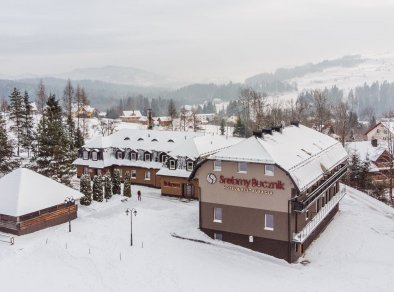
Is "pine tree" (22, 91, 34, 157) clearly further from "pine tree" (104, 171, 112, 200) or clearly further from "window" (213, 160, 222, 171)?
"window" (213, 160, 222, 171)

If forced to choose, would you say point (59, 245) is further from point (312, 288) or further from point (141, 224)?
point (312, 288)

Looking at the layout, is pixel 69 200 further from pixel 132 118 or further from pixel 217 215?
pixel 132 118

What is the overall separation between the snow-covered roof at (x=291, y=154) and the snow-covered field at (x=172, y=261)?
7.19 metres

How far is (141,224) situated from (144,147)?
20516mm

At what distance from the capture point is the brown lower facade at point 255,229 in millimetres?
36656

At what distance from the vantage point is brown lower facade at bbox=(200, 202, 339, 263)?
36.7 metres

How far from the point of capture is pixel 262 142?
38.6 m

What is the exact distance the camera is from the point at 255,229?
38.0 meters

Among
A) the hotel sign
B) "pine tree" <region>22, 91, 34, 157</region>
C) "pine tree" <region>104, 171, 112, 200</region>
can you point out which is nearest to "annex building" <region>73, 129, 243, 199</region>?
"pine tree" <region>104, 171, 112, 200</region>

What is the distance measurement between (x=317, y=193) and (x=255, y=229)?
781cm

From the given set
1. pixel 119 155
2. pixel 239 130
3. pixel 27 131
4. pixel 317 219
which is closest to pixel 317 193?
pixel 317 219

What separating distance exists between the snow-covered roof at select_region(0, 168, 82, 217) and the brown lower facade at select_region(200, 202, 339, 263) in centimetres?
1545

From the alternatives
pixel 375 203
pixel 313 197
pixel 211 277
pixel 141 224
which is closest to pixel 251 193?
pixel 313 197

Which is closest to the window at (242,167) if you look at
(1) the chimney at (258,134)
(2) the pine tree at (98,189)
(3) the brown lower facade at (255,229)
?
(1) the chimney at (258,134)
